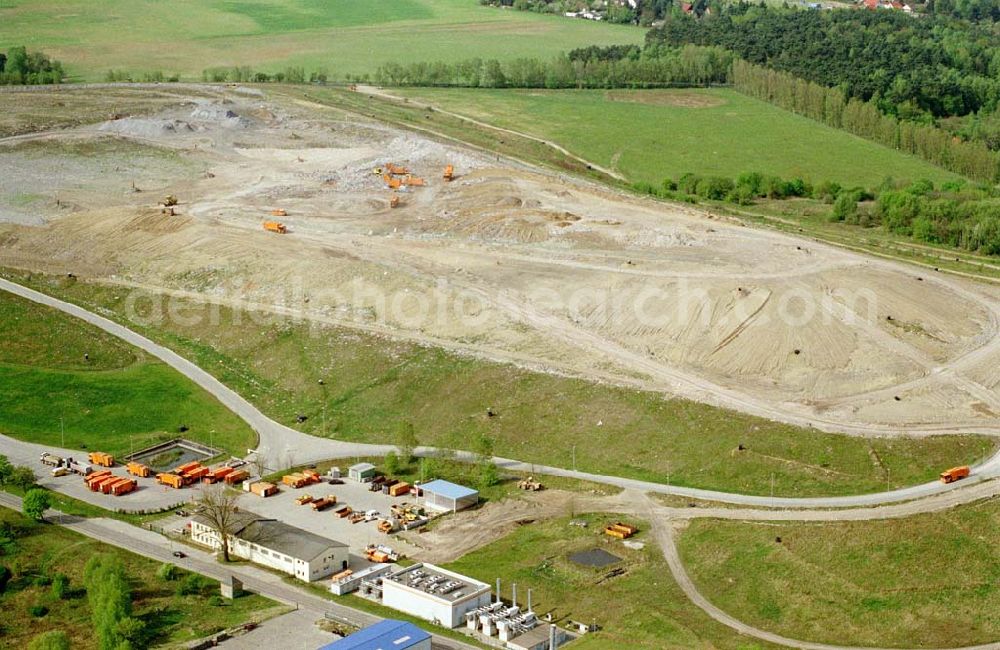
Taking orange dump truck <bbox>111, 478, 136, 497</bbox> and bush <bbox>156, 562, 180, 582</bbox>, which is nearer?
bush <bbox>156, 562, 180, 582</bbox>

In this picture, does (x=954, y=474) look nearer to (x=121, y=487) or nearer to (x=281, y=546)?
(x=281, y=546)

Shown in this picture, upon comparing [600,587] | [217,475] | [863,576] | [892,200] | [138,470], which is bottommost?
[138,470]

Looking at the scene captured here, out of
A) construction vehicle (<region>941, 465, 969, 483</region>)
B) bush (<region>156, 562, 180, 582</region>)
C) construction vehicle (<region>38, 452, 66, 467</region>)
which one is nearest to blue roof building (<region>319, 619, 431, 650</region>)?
bush (<region>156, 562, 180, 582</region>)

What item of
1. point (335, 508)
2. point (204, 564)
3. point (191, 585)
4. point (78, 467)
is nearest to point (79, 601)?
point (191, 585)

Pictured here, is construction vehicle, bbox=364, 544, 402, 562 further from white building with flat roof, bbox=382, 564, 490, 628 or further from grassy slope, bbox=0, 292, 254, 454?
grassy slope, bbox=0, 292, 254, 454

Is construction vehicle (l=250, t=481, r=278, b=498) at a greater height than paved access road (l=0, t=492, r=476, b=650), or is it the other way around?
construction vehicle (l=250, t=481, r=278, b=498)

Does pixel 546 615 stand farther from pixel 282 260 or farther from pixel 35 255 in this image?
pixel 35 255

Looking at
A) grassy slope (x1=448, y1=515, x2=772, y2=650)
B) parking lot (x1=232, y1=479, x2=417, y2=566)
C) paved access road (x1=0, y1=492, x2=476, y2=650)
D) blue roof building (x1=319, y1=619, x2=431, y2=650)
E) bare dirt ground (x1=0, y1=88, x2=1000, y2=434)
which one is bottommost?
paved access road (x1=0, y1=492, x2=476, y2=650)
